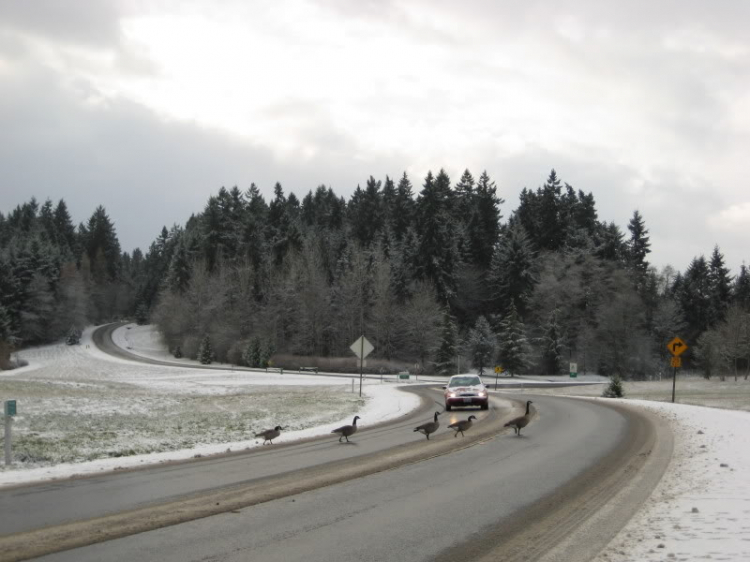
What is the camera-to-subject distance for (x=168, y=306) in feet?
347

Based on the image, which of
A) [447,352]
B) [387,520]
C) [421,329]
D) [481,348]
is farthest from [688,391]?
[387,520]

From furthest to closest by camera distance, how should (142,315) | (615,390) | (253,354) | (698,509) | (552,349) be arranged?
1. (142,315)
2. (253,354)
3. (552,349)
4. (615,390)
5. (698,509)

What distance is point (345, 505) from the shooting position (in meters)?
9.01

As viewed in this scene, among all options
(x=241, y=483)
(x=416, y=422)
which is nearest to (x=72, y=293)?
(x=416, y=422)

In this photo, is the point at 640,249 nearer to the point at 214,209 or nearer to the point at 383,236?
the point at 383,236

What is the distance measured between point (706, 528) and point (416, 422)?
1457cm

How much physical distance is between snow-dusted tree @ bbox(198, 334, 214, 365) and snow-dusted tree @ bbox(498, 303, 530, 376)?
1571 inches

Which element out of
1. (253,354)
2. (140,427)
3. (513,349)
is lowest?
(253,354)

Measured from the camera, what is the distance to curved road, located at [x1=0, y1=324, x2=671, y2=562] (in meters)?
7.02

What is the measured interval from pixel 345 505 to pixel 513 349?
67702 mm

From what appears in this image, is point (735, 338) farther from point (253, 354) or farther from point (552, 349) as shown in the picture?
point (253, 354)

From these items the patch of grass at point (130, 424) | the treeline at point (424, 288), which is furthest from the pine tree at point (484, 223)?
the patch of grass at point (130, 424)

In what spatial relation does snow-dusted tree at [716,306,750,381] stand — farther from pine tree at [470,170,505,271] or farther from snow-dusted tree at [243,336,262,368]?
snow-dusted tree at [243,336,262,368]

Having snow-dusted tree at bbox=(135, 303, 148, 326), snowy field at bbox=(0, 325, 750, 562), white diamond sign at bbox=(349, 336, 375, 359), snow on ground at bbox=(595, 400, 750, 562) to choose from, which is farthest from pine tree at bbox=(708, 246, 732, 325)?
snow-dusted tree at bbox=(135, 303, 148, 326)
